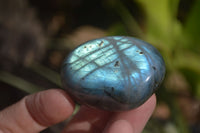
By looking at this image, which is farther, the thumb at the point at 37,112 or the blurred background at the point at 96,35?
Answer: the blurred background at the point at 96,35

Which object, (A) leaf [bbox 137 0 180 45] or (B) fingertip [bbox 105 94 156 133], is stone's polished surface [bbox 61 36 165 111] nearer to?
(B) fingertip [bbox 105 94 156 133]

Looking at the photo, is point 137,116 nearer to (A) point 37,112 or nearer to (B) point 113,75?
(B) point 113,75

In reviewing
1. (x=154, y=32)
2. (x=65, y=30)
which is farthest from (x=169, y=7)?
(x=65, y=30)

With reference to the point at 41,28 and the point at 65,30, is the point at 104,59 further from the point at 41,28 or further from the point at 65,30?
the point at 65,30

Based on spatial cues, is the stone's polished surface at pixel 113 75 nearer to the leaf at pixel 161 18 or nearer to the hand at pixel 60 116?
the hand at pixel 60 116

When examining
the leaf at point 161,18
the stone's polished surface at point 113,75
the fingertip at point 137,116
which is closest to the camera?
the stone's polished surface at point 113,75

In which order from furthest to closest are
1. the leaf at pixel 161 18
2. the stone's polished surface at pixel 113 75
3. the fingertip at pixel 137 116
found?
the leaf at pixel 161 18, the fingertip at pixel 137 116, the stone's polished surface at pixel 113 75

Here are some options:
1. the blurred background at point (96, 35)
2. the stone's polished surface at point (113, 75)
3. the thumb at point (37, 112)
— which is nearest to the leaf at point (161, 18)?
the blurred background at point (96, 35)
